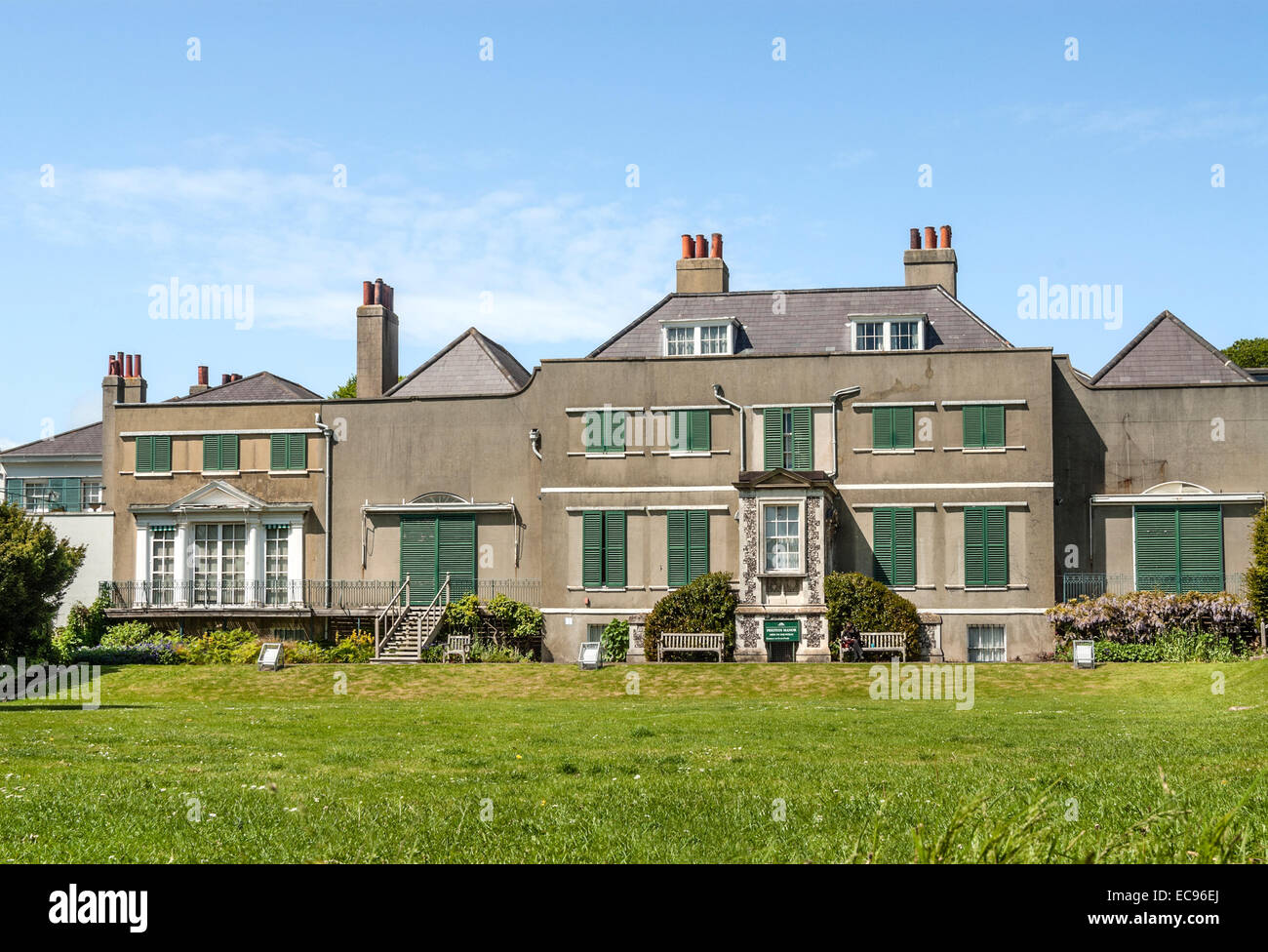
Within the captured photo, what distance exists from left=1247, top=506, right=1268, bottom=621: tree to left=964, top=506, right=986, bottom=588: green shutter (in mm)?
6388

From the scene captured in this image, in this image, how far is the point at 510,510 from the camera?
37.5m

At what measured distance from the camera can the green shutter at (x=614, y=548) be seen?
35844 mm

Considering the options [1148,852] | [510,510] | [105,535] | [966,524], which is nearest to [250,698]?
[510,510]

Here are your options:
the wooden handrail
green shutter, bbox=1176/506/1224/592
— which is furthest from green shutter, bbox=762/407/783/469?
green shutter, bbox=1176/506/1224/592

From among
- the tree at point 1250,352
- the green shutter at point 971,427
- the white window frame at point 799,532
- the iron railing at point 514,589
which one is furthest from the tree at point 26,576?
the tree at point 1250,352

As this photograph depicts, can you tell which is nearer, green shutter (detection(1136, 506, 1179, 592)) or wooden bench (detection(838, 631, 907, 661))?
wooden bench (detection(838, 631, 907, 661))

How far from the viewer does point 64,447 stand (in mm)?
54562

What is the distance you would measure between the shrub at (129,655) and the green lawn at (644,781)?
1142 cm

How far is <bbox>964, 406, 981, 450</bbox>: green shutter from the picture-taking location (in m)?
34.9

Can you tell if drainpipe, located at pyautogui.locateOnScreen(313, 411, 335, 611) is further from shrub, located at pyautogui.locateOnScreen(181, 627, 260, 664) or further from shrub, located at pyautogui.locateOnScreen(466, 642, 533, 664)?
shrub, located at pyautogui.locateOnScreen(466, 642, 533, 664)

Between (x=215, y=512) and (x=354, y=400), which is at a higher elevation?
(x=354, y=400)
